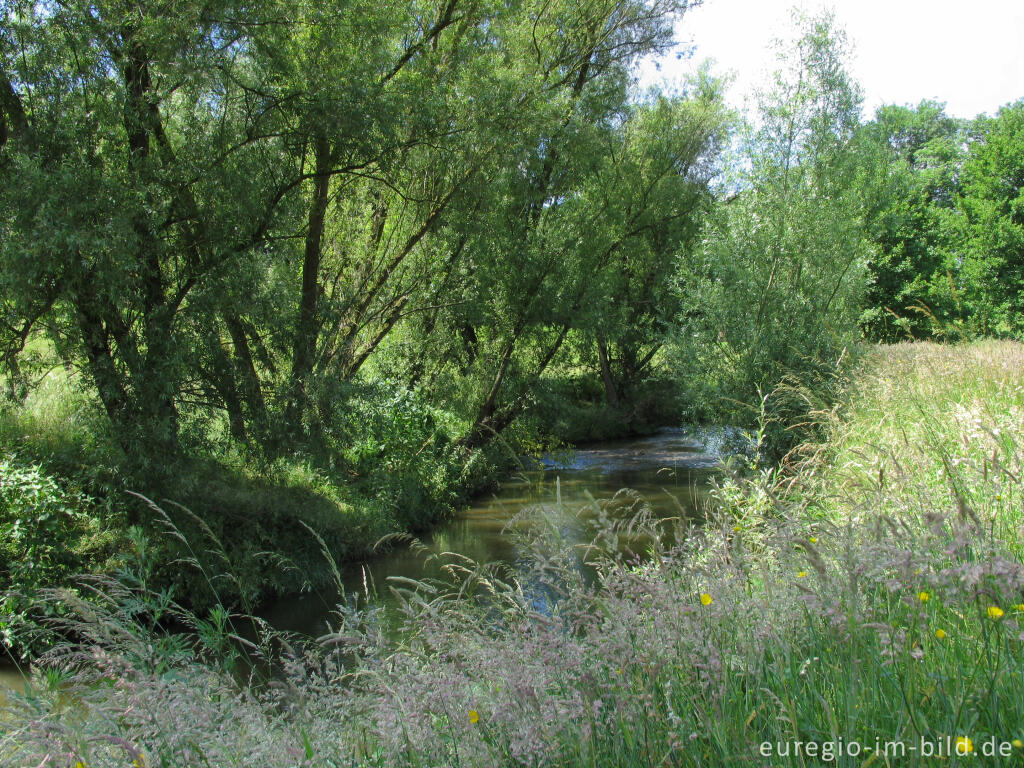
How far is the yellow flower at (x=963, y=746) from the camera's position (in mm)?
1367

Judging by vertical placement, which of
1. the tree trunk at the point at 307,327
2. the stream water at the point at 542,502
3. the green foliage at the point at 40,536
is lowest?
the stream water at the point at 542,502

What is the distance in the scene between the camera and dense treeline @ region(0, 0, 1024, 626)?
7.62 m

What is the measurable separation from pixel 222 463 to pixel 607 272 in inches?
397

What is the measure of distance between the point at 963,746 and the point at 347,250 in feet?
40.7

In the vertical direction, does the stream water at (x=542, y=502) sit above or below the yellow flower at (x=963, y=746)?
below

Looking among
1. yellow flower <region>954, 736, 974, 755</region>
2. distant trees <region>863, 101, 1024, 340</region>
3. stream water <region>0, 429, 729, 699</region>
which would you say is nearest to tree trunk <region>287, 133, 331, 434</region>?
stream water <region>0, 429, 729, 699</region>

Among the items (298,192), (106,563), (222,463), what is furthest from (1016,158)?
(106,563)

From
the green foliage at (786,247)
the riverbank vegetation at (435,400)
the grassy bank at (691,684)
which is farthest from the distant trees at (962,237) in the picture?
the grassy bank at (691,684)

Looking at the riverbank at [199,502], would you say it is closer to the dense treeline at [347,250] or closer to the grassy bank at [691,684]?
the dense treeline at [347,250]

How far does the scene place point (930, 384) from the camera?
6672mm

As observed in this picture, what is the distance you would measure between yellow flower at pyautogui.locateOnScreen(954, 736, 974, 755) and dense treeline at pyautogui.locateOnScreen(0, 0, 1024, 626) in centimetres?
387

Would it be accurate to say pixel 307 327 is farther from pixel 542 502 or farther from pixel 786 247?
pixel 786 247

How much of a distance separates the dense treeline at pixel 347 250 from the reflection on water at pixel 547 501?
53 cm

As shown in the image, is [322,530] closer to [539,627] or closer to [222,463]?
[222,463]
